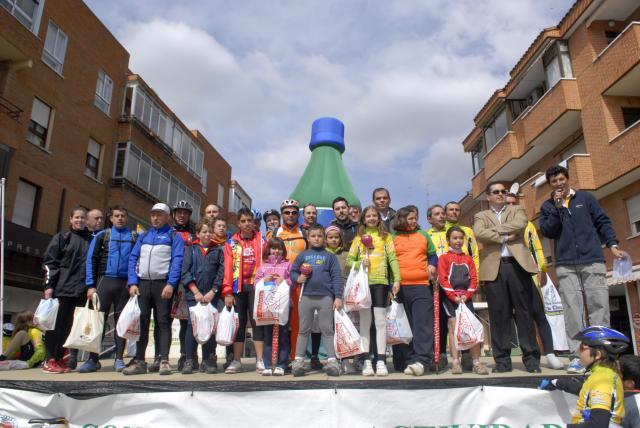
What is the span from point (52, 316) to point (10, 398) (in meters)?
1.22

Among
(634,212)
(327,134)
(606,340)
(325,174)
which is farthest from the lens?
(634,212)

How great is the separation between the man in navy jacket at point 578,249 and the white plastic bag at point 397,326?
155cm

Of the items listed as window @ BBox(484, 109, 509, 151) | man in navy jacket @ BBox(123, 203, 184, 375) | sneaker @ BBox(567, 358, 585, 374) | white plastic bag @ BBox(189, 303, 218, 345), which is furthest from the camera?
window @ BBox(484, 109, 509, 151)

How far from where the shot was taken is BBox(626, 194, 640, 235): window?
1286cm

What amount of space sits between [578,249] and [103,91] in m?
18.2

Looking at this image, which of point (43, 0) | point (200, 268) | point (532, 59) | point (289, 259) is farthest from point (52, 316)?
point (532, 59)

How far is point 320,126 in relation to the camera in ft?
36.7

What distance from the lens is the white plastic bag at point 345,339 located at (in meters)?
4.33

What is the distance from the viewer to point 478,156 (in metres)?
23.0

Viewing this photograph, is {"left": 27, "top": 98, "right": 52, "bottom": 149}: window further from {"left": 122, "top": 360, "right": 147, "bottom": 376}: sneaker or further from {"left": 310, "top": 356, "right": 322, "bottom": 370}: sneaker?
{"left": 310, "top": 356, "right": 322, "bottom": 370}: sneaker

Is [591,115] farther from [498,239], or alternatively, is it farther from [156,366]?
[156,366]

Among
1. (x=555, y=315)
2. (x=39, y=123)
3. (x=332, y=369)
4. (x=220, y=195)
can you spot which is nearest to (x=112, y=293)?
(x=332, y=369)

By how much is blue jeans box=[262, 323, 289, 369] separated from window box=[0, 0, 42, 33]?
13.5m

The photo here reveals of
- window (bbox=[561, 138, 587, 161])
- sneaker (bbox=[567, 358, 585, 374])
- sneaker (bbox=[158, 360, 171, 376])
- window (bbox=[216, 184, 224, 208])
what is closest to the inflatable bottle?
sneaker (bbox=[158, 360, 171, 376])
